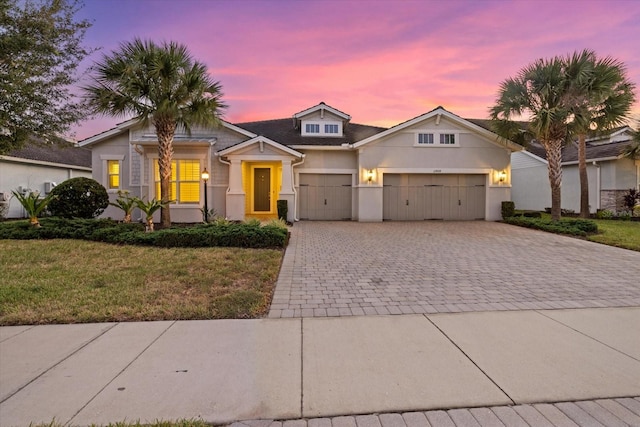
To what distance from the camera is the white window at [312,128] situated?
17.7 meters

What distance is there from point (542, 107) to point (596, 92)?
1.84 m

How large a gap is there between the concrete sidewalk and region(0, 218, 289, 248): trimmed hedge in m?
4.83

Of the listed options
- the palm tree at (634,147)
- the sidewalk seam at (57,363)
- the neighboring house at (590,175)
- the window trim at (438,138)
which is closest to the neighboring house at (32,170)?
the sidewalk seam at (57,363)

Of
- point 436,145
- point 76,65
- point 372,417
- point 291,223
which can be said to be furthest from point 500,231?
point 76,65

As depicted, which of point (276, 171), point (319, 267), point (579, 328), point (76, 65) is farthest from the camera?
point (276, 171)

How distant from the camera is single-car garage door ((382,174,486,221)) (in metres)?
16.3

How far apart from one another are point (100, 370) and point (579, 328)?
5.07m

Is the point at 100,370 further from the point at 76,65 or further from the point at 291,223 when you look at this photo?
the point at 76,65

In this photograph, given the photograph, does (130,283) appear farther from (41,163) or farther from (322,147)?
(41,163)

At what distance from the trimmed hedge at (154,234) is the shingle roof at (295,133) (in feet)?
25.3

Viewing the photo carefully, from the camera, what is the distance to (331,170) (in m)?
16.2

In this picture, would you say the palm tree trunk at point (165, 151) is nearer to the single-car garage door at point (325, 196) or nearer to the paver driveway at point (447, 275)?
the paver driveway at point (447, 275)

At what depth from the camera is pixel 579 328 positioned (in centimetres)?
382

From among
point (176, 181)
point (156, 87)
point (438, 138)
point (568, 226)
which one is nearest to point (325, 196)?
point (438, 138)
